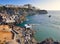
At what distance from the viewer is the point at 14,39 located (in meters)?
3.43

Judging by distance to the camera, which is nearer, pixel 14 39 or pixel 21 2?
pixel 14 39

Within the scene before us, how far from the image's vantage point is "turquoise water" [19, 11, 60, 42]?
136 inches

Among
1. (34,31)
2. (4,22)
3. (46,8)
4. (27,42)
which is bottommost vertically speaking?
(27,42)

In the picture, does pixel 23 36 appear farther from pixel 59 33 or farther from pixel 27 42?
pixel 59 33

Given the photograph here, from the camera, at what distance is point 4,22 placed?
3600 millimetres

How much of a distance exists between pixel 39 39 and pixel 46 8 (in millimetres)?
892

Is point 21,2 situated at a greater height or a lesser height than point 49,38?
greater

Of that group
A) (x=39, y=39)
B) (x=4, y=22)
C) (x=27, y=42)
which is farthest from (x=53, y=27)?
(x=4, y=22)

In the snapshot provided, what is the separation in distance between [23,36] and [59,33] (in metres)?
0.95

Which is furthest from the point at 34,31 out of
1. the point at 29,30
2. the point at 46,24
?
the point at 46,24

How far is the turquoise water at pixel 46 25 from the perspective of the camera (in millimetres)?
3455

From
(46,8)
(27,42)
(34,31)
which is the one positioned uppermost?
(46,8)

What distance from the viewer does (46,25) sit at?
3555mm

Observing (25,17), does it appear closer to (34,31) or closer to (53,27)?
(34,31)
